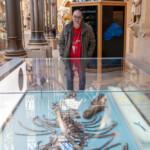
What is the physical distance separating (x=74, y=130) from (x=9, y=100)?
61 centimetres

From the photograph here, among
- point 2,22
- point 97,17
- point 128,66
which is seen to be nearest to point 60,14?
point 2,22

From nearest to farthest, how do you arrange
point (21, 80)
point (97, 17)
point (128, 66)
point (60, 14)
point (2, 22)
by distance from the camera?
point (21, 80)
point (128, 66)
point (97, 17)
point (2, 22)
point (60, 14)

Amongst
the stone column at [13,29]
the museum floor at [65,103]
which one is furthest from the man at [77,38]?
the stone column at [13,29]

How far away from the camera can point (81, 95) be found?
2051 millimetres

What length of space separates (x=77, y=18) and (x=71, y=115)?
80.6 inches

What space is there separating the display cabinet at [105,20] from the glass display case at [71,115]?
13.6ft

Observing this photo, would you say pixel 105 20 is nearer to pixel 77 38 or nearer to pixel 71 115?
pixel 77 38

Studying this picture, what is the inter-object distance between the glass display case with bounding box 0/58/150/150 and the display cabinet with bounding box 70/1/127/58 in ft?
13.6

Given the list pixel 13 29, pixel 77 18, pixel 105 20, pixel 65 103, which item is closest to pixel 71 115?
pixel 65 103

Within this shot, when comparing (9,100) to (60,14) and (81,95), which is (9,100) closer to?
(81,95)

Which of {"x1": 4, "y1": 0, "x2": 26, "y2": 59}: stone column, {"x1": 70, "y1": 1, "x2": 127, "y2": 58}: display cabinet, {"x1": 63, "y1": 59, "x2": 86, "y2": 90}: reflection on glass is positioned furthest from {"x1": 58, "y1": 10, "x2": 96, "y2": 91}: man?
{"x1": 70, "y1": 1, "x2": 127, "y2": 58}: display cabinet

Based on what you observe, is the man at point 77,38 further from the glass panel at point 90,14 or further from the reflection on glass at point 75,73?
the glass panel at point 90,14

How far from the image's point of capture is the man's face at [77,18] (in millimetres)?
3543

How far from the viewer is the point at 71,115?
1878 millimetres
